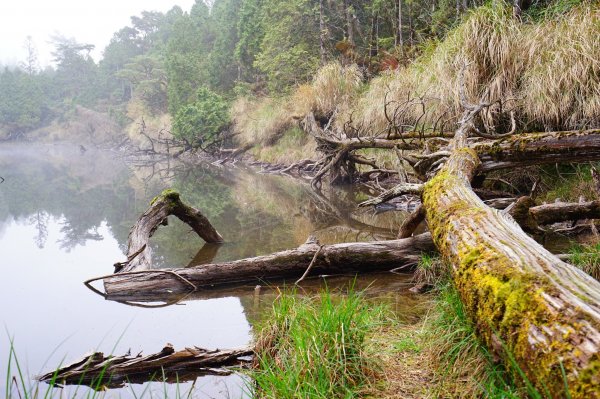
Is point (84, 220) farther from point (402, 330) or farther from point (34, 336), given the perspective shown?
point (402, 330)

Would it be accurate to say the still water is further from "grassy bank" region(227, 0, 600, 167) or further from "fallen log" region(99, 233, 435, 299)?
"grassy bank" region(227, 0, 600, 167)

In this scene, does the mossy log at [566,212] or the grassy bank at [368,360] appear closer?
the grassy bank at [368,360]

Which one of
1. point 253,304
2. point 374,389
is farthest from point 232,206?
point 374,389

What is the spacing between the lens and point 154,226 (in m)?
4.86

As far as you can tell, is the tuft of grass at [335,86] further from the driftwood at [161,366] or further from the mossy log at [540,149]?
the driftwood at [161,366]

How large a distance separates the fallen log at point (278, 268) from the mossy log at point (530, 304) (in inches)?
70.6

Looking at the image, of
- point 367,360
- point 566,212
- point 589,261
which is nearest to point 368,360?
point 367,360

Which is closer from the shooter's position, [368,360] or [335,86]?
[368,360]

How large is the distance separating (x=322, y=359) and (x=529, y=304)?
859 mm

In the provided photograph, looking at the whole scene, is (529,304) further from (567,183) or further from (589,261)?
(567,183)

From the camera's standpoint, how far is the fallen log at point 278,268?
3.74 m

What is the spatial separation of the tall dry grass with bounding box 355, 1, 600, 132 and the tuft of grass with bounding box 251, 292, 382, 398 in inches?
183

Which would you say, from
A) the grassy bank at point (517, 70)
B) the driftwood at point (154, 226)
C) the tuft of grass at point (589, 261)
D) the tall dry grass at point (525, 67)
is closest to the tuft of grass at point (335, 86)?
the grassy bank at point (517, 70)

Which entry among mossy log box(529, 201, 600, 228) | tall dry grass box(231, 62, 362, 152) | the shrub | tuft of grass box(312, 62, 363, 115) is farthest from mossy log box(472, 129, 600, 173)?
the shrub
